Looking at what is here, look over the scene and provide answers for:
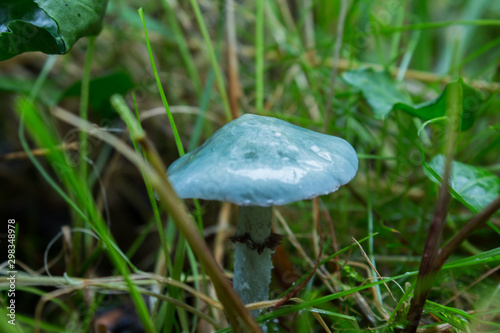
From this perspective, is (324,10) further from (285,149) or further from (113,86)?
(285,149)

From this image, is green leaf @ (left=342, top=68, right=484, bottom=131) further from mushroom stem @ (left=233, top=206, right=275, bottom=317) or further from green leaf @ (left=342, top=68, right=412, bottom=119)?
mushroom stem @ (left=233, top=206, right=275, bottom=317)

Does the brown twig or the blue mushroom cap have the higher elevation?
the blue mushroom cap

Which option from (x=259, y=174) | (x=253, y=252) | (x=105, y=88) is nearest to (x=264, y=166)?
(x=259, y=174)

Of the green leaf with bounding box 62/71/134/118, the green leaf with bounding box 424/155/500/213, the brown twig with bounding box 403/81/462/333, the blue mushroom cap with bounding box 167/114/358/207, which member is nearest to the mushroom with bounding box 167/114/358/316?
the blue mushroom cap with bounding box 167/114/358/207

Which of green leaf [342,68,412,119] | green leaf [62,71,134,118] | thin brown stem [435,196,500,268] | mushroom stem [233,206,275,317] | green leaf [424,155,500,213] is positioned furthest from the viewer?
green leaf [62,71,134,118]

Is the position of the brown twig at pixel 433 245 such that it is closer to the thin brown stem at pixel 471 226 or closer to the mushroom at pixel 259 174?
the thin brown stem at pixel 471 226

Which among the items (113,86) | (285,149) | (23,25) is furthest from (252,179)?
(113,86)
